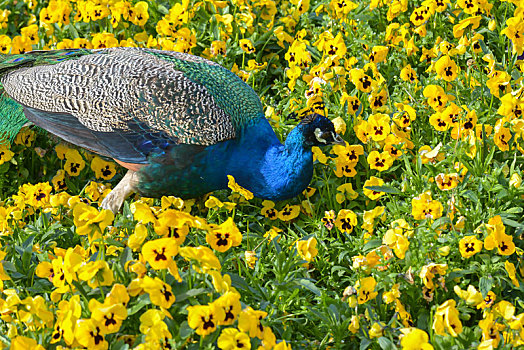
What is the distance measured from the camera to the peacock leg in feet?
14.1

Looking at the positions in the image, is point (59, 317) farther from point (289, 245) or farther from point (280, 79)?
point (280, 79)

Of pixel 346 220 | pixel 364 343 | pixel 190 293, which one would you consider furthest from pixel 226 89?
pixel 364 343

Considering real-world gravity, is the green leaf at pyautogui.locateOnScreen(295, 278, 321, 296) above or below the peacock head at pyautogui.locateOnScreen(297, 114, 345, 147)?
below

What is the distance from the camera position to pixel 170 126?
13.5ft

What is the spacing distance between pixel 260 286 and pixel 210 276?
1.88ft

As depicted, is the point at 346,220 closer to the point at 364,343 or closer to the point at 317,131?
the point at 317,131

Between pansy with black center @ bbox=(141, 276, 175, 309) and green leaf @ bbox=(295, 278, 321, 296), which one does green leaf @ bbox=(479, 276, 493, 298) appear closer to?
green leaf @ bbox=(295, 278, 321, 296)

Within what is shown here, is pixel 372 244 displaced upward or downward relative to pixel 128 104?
downward

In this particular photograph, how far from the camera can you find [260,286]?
3545 mm

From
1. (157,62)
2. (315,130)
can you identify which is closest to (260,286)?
(315,130)

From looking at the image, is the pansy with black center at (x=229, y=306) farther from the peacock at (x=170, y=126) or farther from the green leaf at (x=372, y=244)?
the peacock at (x=170, y=126)

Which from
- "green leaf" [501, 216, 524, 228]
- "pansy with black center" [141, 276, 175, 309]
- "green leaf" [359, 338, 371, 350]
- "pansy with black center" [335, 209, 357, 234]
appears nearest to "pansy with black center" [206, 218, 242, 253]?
"pansy with black center" [141, 276, 175, 309]

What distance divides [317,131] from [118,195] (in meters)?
1.24

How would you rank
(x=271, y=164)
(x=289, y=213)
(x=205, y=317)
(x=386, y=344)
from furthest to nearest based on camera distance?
1. (x=289, y=213)
2. (x=271, y=164)
3. (x=386, y=344)
4. (x=205, y=317)
